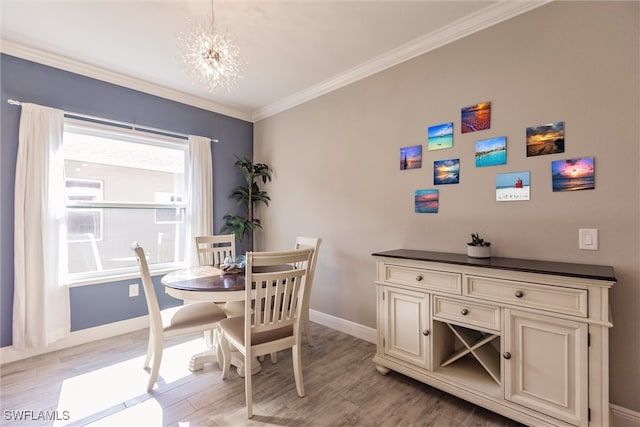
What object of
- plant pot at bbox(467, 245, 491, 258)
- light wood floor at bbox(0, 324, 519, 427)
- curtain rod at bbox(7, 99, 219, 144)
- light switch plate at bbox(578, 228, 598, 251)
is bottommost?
light wood floor at bbox(0, 324, 519, 427)

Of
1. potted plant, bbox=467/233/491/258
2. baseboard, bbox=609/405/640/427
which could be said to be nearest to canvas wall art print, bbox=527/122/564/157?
potted plant, bbox=467/233/491/258

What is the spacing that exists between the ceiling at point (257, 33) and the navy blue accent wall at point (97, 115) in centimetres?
15

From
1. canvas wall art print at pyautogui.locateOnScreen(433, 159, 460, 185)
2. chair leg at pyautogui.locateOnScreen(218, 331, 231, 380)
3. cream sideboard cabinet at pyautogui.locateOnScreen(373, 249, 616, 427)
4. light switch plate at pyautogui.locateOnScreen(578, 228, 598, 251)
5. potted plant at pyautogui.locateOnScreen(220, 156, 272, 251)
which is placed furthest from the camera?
potted plant at pyautogui.locateOnScreen(220, 156, 272, 251)

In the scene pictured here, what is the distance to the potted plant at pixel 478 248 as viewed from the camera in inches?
78.2

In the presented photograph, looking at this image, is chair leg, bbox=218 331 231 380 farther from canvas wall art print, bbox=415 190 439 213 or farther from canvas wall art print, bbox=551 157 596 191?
canvas wall art print, bbox=551 157 596 191

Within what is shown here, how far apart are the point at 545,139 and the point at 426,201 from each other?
0.91 meters

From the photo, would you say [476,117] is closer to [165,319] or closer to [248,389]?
[248,389]

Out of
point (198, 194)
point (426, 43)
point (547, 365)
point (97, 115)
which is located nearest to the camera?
point (547, 365)

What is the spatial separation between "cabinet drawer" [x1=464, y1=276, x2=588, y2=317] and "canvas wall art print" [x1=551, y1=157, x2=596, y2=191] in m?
0.72

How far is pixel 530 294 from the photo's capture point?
1601 mm

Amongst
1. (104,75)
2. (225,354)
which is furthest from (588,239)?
(104,75)

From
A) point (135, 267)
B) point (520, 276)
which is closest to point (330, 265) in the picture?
point (520, 276)

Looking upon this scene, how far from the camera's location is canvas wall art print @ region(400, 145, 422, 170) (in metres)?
2.52

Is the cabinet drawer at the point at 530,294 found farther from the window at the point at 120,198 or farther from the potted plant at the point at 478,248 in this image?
the window at the point at 120,198
